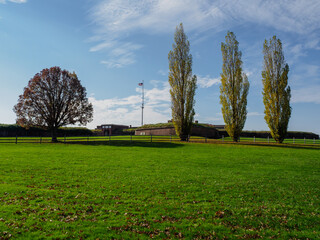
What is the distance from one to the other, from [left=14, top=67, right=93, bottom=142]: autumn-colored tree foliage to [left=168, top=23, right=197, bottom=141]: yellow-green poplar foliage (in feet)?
57.3

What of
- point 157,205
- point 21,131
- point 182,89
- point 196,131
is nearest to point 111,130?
point 21,131

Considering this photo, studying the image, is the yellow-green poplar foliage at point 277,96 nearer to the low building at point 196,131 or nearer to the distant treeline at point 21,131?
the low building at point 196,131

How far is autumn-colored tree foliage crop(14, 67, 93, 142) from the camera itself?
43.2 m

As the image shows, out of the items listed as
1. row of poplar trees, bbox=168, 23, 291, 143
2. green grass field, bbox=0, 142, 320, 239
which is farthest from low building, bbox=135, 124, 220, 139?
green grass field, bbox=0, 142, 320, 239

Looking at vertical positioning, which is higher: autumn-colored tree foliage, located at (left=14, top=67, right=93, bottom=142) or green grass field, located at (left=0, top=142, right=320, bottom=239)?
autumn-colored tree foliage, located at (left=14, top=67, right=93, bottom=142)

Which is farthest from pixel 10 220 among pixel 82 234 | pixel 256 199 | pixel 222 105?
pixel 222 105

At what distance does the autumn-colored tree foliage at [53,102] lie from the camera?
43156 mm

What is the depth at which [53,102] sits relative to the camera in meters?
44.6

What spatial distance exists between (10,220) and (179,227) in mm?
5566

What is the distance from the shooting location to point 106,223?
743 cm

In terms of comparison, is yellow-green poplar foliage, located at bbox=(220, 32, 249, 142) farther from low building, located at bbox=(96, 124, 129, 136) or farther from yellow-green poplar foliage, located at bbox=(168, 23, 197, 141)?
low building, located at bbox=(96, 124, 129, 136)

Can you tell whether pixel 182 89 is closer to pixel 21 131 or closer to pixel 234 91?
pixel 234 91

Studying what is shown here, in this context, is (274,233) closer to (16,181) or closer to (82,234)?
(82,234)

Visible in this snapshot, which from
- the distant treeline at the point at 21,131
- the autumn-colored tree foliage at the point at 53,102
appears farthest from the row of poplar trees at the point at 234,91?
the distant treeline at the point at 21,131
